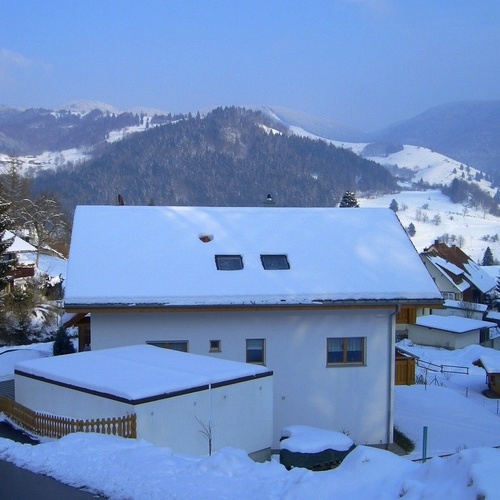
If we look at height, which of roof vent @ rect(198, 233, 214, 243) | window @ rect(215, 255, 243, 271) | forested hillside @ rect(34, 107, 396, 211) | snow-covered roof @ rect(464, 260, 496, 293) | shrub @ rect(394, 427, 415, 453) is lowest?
shrub @ rect(394, 427, 415, 453)

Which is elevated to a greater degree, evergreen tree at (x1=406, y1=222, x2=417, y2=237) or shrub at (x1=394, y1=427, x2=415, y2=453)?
evergreen tree at (x1=406, y1=222, x2=417, y2=237)

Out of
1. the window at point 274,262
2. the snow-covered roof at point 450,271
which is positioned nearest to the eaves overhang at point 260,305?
the window at point 274,262

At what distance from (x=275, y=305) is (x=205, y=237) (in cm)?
341

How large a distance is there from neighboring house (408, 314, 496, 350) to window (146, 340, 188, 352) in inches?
1613

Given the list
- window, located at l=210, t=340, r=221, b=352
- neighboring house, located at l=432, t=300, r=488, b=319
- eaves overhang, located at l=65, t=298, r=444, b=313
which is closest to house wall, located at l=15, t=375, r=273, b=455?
eaves overhang, located at l=65, t=298, r=444, b=313

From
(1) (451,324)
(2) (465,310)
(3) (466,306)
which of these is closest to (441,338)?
(1) (451,324)

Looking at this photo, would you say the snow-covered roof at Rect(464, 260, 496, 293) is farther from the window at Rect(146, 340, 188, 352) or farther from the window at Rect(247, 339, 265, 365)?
the window at Rect(146, 340, 188, 352)

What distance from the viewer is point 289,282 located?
16.3m

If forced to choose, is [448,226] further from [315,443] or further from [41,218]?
[315,443]

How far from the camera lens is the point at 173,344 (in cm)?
1603

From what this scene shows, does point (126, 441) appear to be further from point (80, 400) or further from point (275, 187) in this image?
point (275, 187)

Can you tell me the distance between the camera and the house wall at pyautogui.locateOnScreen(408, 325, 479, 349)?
53719 millimetres

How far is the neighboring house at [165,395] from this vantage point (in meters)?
10.8

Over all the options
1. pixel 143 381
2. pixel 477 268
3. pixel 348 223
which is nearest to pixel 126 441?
pixel 143 381
